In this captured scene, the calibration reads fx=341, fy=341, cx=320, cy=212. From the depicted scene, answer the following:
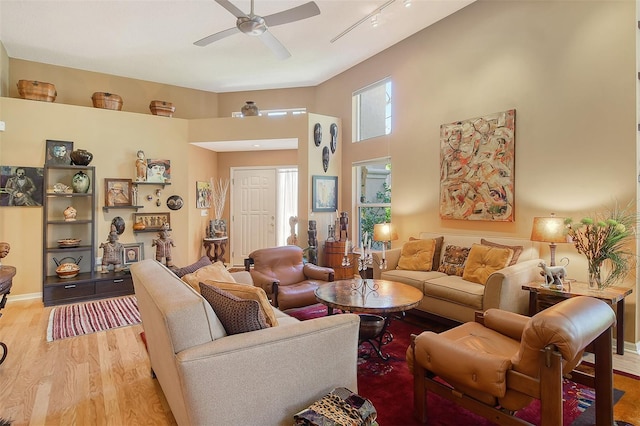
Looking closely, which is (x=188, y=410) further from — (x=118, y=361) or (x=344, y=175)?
(x=344, y=175)

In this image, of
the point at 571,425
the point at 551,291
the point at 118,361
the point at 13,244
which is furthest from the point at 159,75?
the point at 571,425

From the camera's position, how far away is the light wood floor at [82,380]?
2186mm

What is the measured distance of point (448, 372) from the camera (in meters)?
1.90

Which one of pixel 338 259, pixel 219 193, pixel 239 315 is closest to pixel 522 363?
pixel 239 315

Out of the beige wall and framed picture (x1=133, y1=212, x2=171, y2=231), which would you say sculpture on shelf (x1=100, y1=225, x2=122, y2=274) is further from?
the beige wall

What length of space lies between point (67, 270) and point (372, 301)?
14.8 ft

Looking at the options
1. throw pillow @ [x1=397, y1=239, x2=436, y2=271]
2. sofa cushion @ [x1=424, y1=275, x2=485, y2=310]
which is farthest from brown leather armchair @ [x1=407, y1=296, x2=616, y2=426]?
throw pillow @ [x1=397, y1=239, x2=436, y2=271]

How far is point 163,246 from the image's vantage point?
553 cm

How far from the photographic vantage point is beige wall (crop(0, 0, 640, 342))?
314cm

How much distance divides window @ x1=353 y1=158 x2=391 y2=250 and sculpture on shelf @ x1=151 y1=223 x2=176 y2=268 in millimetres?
3183

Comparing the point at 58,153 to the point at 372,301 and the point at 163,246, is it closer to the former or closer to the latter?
the point at 163,246

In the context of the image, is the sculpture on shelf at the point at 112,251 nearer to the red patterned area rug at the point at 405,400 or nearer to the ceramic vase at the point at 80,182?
the ceramic vase at the point at 80,182

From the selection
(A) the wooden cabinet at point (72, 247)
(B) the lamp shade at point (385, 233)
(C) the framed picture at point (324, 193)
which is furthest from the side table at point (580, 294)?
(A) the wooden cabinet at point (72, 247)

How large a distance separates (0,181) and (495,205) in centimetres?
661
